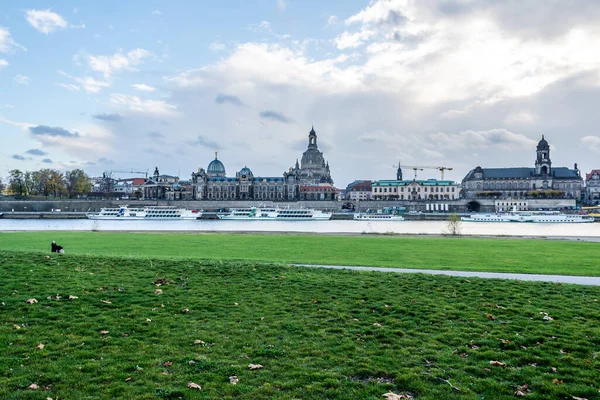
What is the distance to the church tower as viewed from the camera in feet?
443

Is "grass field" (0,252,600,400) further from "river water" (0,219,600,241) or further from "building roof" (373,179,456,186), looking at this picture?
"building roof" (373,179,456,186)

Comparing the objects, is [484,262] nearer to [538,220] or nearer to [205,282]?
[205,282]

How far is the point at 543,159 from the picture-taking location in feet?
447

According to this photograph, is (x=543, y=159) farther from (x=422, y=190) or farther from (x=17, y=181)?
(x=17, y=181)

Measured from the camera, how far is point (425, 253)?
2127cm

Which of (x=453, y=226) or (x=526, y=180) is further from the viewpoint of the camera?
(x=526, y=180)

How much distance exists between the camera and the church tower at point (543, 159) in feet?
443

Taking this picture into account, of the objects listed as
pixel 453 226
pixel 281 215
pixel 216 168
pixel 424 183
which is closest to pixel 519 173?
pixel 424 183

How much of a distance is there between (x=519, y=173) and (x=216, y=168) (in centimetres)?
10298

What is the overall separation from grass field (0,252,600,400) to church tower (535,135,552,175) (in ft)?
468

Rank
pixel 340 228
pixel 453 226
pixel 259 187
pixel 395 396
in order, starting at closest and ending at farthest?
1. pixel 395 396
2. pixel 453 226
3. pixel 340 228
4. pixel 259 187

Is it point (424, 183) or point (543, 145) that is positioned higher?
point (543, 145)

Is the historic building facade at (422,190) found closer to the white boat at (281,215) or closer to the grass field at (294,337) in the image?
the white boat at (281,215)

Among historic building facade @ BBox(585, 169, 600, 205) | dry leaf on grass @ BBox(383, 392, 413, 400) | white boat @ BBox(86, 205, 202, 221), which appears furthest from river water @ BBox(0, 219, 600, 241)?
historic building facade @ BBox(585, 169, 600, 205)
